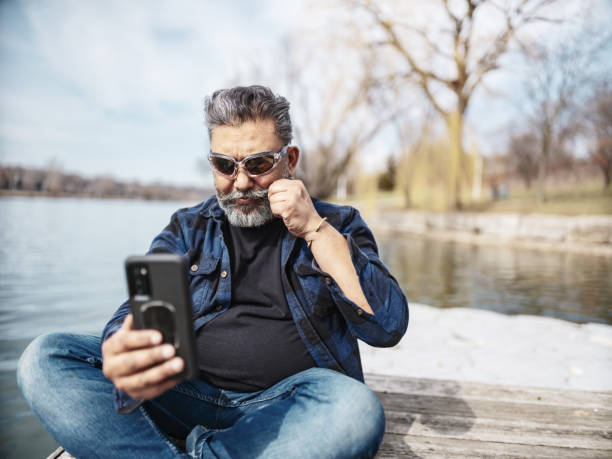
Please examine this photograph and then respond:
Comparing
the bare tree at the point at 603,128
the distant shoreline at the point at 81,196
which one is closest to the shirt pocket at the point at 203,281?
the bare tree at the point at 603,128

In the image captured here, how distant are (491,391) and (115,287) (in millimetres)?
5630

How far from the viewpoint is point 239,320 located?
137 centimetres

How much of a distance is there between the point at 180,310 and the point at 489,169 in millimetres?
37148

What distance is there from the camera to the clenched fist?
48.6 inches

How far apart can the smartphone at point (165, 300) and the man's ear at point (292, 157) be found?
0.81 m

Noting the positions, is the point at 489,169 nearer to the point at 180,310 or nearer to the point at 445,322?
the point at 445,322

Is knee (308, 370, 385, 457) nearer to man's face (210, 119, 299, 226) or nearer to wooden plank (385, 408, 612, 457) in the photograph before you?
wooden plank (385, 408, 612, 457)

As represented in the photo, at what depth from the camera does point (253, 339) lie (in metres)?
1.33

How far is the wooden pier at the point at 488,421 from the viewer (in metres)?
1.45

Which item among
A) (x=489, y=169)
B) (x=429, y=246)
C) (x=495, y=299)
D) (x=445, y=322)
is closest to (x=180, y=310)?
(x=445, y=322)

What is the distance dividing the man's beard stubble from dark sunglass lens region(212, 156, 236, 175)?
0.26 feet

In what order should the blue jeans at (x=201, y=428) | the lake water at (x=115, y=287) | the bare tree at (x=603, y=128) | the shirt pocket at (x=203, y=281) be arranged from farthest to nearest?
the bare tree at (x=603, y=128)
the lake water at (x=115, y=287)
the shirt pocket at (x=203, y=281)
the blue jeans at (x=201, y=428)

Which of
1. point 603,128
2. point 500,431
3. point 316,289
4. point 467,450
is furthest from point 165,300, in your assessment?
point 603,128

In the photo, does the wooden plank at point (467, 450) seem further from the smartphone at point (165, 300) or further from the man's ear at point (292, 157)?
the man's ear at point (292, 157)
